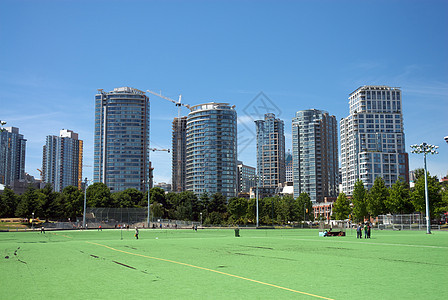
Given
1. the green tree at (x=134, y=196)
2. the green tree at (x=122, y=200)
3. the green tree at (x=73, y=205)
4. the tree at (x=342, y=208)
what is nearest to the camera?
the tree at (x=342, y=208)

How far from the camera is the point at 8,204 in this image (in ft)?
382

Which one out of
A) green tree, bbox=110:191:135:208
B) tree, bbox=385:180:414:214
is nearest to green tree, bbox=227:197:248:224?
green tree, bbox=110:191:135:208

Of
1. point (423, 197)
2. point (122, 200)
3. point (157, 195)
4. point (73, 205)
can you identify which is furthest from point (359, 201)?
point (122, 200)

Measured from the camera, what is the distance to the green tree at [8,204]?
11404 cm

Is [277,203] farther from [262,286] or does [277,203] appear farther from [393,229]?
[262,286]

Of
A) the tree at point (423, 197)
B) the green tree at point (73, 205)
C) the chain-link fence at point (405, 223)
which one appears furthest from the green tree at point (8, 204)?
the tree at point (423, 197)

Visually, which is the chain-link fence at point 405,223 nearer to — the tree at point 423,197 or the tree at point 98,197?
the tree at point 423,197

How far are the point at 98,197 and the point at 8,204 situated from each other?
2752 cm

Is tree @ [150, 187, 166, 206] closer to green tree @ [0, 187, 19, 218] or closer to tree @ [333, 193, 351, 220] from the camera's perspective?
green tree @ [0, 187, 19, 218]

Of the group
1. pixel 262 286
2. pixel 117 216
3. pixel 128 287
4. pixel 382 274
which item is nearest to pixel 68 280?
pixel 128 287

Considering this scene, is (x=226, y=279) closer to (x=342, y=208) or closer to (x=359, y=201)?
(x=359, y=201)

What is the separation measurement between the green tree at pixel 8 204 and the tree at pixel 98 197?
21.9 metres

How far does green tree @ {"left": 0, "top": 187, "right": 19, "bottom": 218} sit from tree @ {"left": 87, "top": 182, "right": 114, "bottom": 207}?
2194 centimetres

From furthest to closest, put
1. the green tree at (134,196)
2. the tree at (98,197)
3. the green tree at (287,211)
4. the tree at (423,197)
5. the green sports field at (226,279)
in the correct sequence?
the green tree at (134,196), the green tree at (287,211), the tree at (98,197), the tree at (423,197), the green sports field at (226,279)
